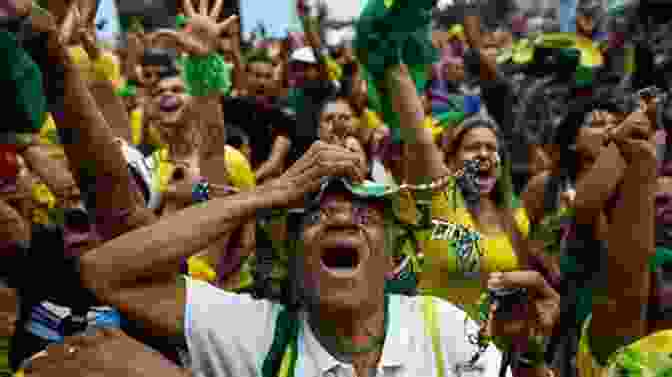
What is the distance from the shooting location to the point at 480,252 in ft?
11.1

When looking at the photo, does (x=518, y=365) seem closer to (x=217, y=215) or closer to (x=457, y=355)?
(x=457, y=355)

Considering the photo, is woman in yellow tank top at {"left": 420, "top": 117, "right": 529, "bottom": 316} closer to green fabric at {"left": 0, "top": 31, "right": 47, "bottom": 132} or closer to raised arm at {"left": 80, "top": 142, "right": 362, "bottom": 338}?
raised arm at {"left": 80, "top": 142, "right": 362, "bottom": 338}

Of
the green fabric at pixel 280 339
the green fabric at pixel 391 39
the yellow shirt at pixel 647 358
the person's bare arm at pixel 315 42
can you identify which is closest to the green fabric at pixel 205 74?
the green fabric at pixel 391 39

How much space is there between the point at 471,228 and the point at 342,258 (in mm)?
1167

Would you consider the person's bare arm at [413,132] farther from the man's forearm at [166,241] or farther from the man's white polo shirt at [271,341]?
the man's forearm at [166,241]

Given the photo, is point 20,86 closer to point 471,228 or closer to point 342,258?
point 342,258

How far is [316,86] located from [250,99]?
0.46m

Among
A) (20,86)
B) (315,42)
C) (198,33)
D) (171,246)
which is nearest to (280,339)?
(171,246)

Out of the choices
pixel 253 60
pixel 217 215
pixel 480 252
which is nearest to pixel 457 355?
pixel 217 215

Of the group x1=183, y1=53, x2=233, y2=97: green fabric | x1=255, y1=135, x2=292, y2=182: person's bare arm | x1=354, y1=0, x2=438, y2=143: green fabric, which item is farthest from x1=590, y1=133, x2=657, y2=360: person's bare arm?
x1=255, y1=135, x2=292, y2=182: person's bare arm

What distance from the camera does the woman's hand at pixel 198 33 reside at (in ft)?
11.7

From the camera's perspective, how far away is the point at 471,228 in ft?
11.3

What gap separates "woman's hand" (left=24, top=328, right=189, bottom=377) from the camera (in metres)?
1.28

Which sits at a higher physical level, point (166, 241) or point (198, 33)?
point (198, 33)
